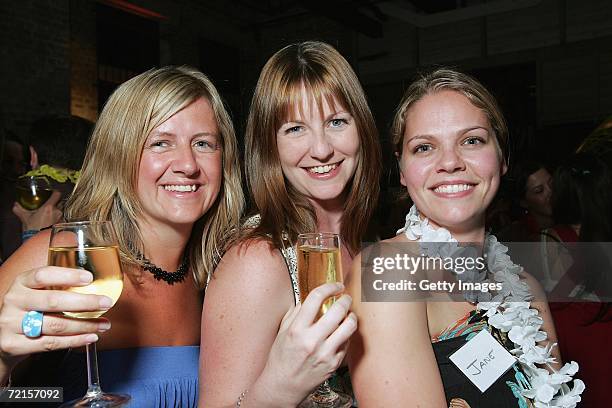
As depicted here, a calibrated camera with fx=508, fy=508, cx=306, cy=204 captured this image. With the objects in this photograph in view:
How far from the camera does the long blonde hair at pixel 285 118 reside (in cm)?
159

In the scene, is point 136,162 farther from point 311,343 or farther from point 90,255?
point 311,343

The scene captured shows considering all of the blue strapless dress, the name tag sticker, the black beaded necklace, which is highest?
the black beaded necklace

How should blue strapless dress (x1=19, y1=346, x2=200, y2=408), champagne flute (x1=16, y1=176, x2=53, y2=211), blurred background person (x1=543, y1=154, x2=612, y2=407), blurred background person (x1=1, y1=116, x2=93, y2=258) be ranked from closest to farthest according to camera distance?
blue strapless dress (x1=19, y1=346, x2=200, y2=408), blurred background person (x1=543, y1=154, x2=612, y2=407), champagne flute (x1=16, y1=176, x2=53, y2=211), blurred background person (x1=1, y1=116, x2=93, y2=258)

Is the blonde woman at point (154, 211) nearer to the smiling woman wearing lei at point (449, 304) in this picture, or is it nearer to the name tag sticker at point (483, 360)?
the smiling woman wearing lei at point (449, 304)

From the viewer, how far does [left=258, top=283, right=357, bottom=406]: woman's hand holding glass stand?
96 cm

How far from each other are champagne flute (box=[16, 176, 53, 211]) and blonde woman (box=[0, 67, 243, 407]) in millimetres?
931

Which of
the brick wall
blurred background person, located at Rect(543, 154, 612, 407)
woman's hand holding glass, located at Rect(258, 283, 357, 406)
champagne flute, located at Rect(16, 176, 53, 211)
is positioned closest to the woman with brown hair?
woman's hand holding glass, located at Rect(258, 283, 357, 406)

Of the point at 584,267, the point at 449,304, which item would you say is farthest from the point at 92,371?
the point at 584,267

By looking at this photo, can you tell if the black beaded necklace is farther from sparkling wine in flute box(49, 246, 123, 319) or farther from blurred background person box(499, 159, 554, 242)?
blurred background person box(499, 159, 554, 242)

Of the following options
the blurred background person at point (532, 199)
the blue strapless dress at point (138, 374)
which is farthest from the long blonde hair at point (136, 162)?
the blurred background person at point (532, 199)

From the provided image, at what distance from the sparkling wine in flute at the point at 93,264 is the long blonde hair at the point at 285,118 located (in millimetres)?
496

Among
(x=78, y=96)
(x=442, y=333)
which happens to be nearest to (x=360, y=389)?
(x=442, y=333)

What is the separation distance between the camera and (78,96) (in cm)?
686

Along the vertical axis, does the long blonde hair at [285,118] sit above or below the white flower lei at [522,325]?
above
